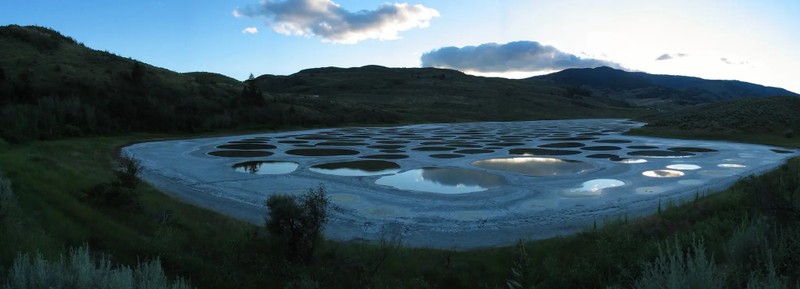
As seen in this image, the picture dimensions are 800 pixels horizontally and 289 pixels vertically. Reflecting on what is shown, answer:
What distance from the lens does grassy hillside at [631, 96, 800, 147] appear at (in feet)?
146

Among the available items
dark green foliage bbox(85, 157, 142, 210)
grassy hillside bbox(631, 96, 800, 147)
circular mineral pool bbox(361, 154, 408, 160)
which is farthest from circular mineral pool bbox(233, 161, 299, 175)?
grassy hillside bbox(631, 96, 800, 147)

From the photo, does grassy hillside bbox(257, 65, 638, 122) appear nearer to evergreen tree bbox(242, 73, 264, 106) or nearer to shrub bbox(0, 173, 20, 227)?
evergreen tree bbox(242, 73, 264, 106)

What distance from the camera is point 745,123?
160 ft

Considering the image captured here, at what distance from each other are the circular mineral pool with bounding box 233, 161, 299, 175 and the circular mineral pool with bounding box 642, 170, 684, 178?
17.5 meters

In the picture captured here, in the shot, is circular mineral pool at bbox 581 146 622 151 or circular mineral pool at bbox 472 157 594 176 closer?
circular mineral pool at bbox 472 157 594 176

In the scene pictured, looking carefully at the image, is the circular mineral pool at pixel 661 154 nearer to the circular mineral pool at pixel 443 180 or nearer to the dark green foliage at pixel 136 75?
the circular mineral pool at pixel 443 180

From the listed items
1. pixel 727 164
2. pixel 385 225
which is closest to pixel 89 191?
pixel 385 225

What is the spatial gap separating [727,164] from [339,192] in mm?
21894

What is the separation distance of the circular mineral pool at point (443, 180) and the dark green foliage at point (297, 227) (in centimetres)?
872

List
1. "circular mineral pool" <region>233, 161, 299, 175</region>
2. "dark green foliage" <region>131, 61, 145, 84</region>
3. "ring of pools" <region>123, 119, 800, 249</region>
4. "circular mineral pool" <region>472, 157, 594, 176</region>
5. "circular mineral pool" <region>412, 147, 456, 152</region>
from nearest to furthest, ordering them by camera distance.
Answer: "ring of pools" <region>123, 119, 800, 249</region> → "circular mineral pool" <region>233, 161, 299, 175</region> → "circular mineral pool" <region>472, 157, 594, 176</region> → "circular mineral pool" <region>412, 147, 456, 152</region> → "dark green foliage" <region>131, 61, 145, 84</region>

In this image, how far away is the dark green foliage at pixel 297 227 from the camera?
1091cm

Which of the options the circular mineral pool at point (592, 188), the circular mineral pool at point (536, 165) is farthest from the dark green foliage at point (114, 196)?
the circular mineral pool at point (536, 165)

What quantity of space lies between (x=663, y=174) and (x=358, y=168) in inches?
592

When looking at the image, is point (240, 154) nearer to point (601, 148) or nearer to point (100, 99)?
point (100, 99)
